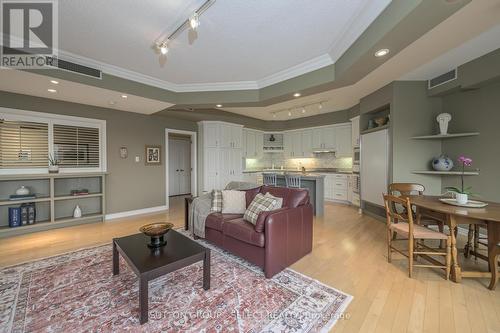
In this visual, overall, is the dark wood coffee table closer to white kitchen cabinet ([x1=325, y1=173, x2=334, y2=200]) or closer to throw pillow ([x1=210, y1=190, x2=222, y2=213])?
throw pillow ([x1=210, y1=190, x2=222, y2=213])

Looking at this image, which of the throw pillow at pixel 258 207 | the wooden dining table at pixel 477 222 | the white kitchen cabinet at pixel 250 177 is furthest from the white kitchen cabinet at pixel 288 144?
the wooden dining table at pixel 477 222

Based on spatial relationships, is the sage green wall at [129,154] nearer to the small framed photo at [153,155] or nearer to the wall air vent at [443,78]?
the small framed photo at [153,155]

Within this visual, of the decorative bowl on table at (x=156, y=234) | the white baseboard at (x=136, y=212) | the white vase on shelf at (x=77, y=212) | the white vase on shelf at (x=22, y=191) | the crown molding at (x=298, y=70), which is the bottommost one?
the white baseboard at (x=136, y=212)

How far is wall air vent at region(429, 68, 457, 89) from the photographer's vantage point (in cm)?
336

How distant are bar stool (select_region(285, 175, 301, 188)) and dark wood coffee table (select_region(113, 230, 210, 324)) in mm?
Result: 3309

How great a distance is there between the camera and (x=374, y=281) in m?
2.22

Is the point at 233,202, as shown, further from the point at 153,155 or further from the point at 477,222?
the point at 153,155

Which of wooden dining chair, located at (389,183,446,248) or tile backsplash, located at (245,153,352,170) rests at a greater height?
tile backsplash, located at (245,153,352,170)

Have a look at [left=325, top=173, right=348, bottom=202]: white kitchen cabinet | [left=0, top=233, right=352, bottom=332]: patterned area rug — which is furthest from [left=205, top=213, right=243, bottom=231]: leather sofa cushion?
[left=325, top=173, right=348, bottom=202]: white kitchen cabinet

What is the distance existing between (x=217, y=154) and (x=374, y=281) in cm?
488

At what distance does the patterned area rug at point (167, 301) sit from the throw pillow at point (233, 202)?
0.84 m

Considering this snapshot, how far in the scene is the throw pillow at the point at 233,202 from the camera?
318 cm

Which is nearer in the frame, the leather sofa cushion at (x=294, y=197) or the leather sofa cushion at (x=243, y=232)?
the leather sofa cushion at (x=243, y=232)

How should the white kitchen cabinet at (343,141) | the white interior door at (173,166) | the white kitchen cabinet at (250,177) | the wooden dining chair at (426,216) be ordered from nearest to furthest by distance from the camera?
the wooden dining chair at (426,216)
the white kitchen cabinet at (343,141)
the white kitchen cabinet at (250,177)
the white interior door at (173,166)
